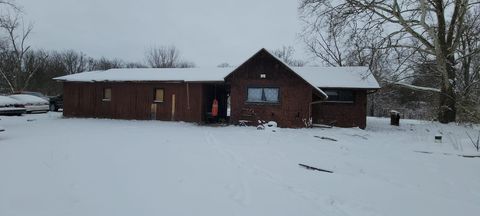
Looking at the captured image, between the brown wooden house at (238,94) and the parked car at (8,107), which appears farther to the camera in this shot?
the brown wooden house at (238,94)

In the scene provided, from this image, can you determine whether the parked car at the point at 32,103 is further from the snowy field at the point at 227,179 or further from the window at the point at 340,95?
the window at the point at 340,95

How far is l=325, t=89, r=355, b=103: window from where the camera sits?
2117cm

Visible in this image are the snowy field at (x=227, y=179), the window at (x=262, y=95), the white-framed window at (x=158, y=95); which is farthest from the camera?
the white-framed window at (x=158, y=95)

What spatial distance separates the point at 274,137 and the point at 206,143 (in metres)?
3.33

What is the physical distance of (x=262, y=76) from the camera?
20.2 metres

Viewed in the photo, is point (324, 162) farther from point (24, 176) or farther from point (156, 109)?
point (156, 109)

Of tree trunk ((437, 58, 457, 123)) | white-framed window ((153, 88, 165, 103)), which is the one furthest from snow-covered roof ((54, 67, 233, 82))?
tree trunk ((437, 58, 457, 123))

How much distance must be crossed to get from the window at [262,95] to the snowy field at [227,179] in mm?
7310

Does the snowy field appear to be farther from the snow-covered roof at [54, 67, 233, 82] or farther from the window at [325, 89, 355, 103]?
the snow-covered roof at [54, 67, 233, 82]

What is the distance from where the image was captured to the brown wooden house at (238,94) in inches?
786

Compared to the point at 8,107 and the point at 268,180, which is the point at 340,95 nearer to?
the point at 268,180

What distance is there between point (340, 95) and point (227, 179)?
1505cm

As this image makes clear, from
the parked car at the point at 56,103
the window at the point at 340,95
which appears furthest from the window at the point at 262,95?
the parked car at the point at 56,103

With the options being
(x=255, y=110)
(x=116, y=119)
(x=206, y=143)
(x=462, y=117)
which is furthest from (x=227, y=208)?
(x=116, y=119)
